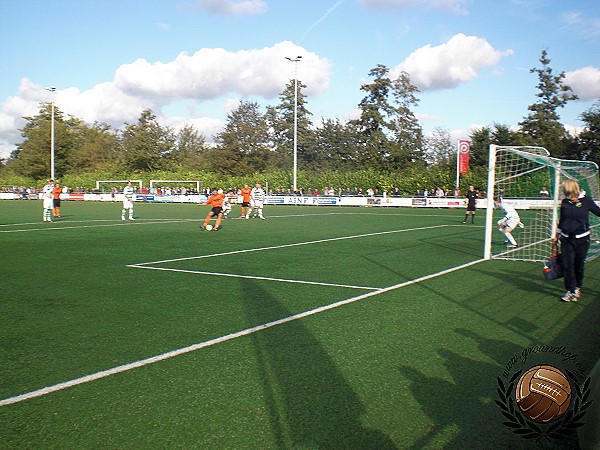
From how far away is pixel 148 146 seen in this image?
76.8m

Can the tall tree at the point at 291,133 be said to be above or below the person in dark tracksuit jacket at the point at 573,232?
above

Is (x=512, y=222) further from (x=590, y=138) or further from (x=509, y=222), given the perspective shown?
(x=590, y=138)

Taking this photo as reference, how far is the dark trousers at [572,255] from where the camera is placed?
27.4 feet

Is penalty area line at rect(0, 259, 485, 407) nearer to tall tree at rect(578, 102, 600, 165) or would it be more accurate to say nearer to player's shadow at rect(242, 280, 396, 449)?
player's shadow at rect(242, 280, 396, 449)

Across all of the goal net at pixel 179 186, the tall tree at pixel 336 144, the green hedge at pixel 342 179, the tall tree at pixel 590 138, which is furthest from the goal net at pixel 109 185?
the tall tree at pixel 590 138

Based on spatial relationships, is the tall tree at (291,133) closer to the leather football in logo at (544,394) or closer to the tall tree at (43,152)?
the tall tree at (43,152)

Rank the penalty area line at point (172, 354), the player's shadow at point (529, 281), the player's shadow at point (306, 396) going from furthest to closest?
1. the player's shadow at point (529, 281)
2. the penalty area line at point (172, 354)
3. the player's shadow at point (306, 396)

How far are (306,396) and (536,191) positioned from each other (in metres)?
20.7

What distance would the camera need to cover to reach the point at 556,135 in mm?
55906

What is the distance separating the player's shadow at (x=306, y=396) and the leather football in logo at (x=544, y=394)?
981 mm

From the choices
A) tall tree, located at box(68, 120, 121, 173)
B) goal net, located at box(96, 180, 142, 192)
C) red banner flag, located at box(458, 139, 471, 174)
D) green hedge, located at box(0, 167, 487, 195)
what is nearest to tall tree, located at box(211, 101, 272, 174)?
green hedge, located at box(0, 167, 487, 195)

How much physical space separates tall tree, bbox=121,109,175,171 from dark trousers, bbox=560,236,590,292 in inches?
2896

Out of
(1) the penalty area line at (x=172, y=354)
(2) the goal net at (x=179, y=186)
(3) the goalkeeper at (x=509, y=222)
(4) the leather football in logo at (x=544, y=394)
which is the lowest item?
(1) the penalty area line at (x=172, y=354)

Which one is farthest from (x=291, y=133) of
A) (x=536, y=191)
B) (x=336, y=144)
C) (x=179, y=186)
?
(x=536, y=191)
